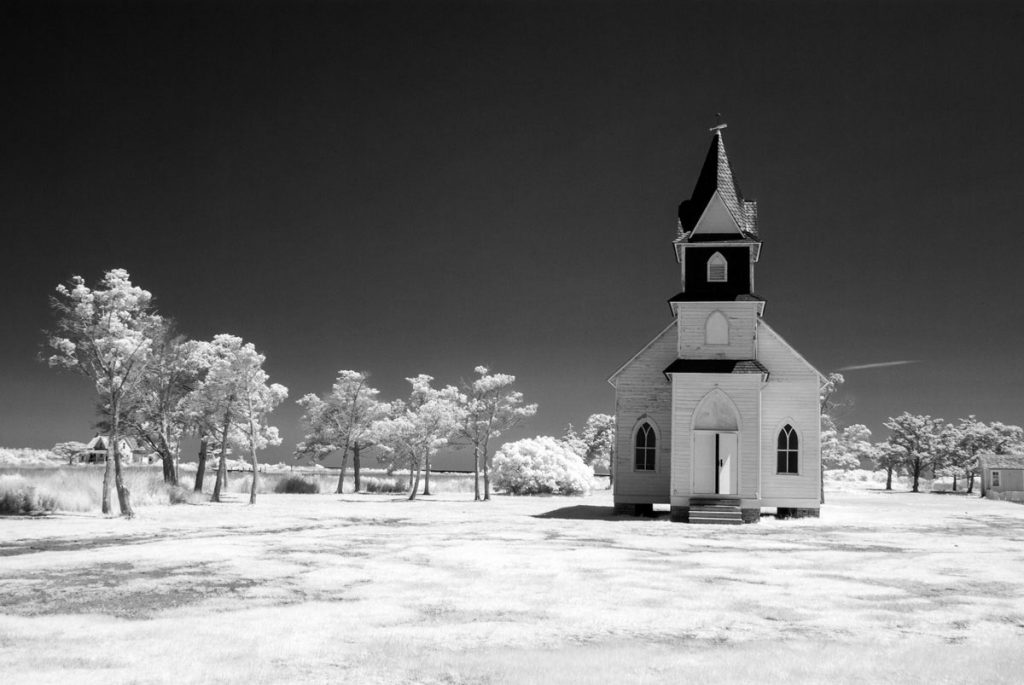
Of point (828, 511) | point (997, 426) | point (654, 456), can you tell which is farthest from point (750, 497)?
point (997, 426)

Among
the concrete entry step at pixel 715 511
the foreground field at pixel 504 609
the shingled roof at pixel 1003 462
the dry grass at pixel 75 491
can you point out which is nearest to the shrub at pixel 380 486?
the dry grass at pixel 75 491

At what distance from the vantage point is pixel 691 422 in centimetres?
3089

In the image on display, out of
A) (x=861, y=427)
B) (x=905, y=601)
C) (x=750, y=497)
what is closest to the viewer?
(x=905, y=601)

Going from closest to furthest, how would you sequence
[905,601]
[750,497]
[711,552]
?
[905,601], [711,552], [750,497]

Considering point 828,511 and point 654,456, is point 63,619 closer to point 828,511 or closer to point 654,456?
point 654,456

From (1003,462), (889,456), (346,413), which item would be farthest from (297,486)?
(889,456)

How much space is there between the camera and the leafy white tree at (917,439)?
76500 millimetres

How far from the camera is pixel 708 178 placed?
3375 cm

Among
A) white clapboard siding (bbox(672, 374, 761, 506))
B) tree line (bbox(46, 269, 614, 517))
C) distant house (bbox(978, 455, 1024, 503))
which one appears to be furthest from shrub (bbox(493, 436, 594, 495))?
distant house (bbox(978, 455, 1024, 503))

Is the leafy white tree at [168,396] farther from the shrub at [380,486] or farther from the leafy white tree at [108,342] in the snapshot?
the shrub at [380,486]

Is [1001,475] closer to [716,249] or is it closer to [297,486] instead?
[716,249]

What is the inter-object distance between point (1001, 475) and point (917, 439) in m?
19.4

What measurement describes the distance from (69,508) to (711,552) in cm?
2455

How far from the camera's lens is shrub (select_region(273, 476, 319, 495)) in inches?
2277
